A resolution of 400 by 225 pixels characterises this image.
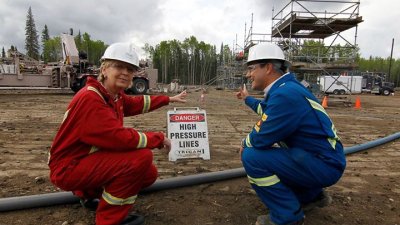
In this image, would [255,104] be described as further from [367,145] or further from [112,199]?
[367,145]

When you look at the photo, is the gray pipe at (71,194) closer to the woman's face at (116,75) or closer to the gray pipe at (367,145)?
the woman's face at (116,75)

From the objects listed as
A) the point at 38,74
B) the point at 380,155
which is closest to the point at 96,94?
the point at 380,155

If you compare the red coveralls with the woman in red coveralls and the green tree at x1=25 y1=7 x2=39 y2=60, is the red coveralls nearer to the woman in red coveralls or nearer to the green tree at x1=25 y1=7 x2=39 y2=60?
the woman in red coveralls

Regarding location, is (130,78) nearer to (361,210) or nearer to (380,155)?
(361,210)

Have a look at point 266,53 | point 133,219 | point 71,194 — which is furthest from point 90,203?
point 266,53

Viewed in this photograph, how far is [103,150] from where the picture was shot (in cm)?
264

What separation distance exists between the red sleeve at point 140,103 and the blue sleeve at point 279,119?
1.32 meters

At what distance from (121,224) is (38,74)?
17.3 meters

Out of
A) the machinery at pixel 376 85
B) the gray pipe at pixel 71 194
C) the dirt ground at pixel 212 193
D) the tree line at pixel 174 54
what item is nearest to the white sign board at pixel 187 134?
the dirt ground at pixel 212 193

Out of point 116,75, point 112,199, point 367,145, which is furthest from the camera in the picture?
point 367,145

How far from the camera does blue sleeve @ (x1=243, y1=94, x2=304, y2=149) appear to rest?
2.57m

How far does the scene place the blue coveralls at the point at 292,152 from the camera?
2592mm

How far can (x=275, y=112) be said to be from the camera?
2.60 m

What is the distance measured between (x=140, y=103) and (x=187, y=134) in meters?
1.53
